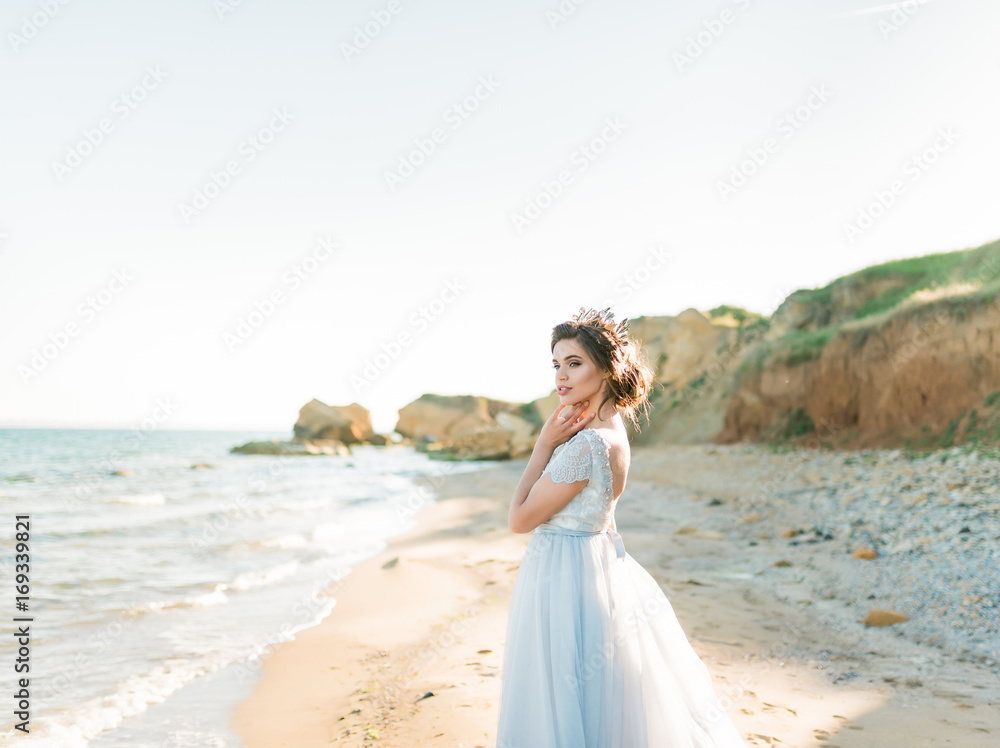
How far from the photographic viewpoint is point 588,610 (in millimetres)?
2691

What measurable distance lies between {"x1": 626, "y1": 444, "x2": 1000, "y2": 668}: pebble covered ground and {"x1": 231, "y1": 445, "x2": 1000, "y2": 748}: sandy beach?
0.07 m

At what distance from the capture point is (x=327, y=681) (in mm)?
4910

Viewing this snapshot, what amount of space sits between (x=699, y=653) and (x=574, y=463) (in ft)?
10.7

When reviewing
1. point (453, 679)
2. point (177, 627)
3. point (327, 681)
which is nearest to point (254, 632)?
point (177, 627)

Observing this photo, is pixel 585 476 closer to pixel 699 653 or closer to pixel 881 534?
pixel 699 653

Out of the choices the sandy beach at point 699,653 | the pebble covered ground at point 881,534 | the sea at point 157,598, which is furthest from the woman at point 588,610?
the pebble covered ground at point 881,534

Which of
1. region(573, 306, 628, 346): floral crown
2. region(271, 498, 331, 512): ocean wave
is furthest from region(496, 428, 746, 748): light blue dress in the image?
region(271, 498, 331, 512): ocean wave

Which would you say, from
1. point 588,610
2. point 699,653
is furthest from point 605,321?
point 699,653

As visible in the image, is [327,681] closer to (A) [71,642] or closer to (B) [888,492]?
(A) [71,642]

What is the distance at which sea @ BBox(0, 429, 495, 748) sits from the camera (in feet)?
14.5

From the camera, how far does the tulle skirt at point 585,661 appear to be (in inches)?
104

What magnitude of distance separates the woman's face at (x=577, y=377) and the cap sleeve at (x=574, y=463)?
196mm

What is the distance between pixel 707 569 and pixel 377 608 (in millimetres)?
3957

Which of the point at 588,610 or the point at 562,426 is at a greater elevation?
Result: the point at 562,426
